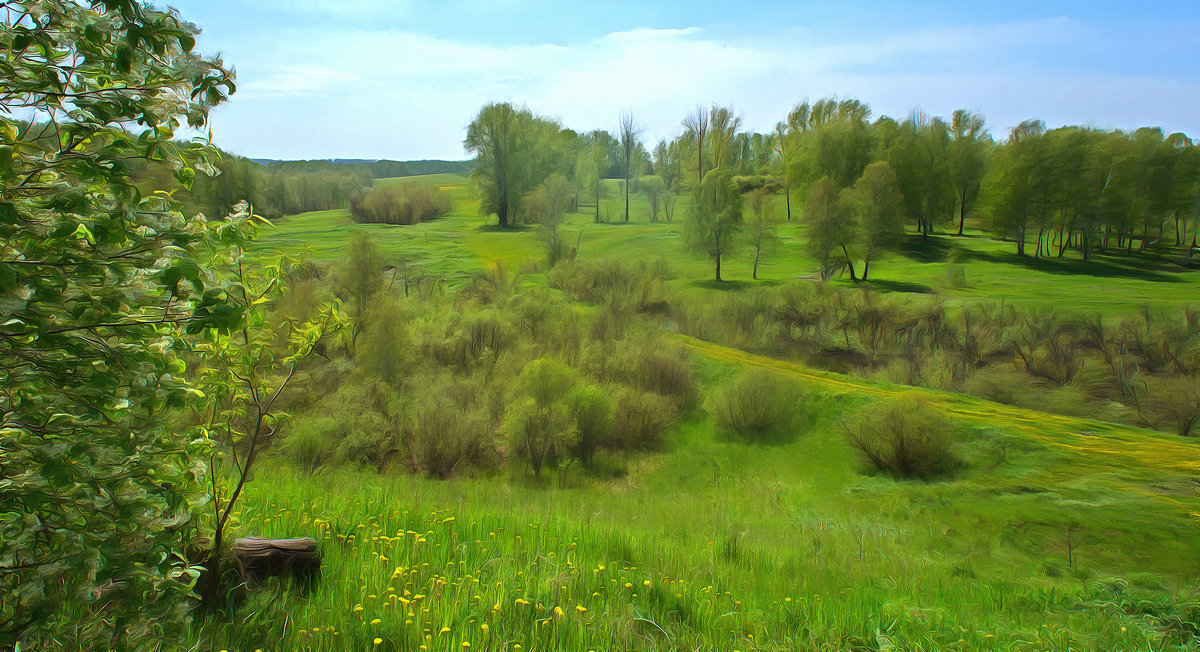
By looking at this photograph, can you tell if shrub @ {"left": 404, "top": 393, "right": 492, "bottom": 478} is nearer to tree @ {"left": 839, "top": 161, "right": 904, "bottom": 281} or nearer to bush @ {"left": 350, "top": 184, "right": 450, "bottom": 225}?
tree @ {"left": 839, "top": 161, "right": 904, "bottom": 281}

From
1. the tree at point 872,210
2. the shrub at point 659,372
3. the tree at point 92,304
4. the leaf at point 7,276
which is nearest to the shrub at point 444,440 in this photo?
the shrub at point 659,372

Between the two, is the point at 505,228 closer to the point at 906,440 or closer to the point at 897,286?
the point at 897,286

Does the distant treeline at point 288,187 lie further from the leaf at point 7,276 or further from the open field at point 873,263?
the leaf at point 7,276

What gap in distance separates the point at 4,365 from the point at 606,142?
87301 millimetres

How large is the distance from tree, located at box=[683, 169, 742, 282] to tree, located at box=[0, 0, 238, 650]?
140 feet

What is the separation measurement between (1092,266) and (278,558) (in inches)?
2054

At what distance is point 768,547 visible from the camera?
7816 millimetres

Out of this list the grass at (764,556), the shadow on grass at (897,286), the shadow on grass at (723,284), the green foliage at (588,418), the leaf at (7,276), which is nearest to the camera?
the leaf at (7,276)

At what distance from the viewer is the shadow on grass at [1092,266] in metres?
39.2

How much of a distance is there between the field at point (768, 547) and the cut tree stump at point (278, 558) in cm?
14

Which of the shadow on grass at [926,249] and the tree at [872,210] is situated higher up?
the tree at [872,210]

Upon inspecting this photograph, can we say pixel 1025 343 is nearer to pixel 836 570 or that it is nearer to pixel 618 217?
pixel 836 570

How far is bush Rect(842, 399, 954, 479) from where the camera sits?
1454 centimetres

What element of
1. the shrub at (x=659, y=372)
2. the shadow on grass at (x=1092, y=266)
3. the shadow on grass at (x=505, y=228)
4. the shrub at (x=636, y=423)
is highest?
the shadow on grass at (x=505, y=228)
